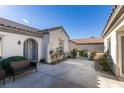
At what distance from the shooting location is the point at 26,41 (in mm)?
9352

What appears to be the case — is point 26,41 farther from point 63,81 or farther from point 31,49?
point 63,81

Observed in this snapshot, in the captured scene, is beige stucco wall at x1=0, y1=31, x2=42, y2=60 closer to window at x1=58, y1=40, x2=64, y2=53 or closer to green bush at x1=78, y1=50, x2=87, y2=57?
window at x1=58, y1=40, x2=64, y2=53

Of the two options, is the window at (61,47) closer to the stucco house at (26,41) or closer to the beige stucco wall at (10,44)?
the stucco house at (26,41)

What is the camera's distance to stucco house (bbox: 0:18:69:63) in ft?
21.3

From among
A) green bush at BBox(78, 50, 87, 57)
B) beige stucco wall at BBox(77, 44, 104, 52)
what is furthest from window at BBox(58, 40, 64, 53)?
beige stucco wall at BBox(77, 44, 104, 52)

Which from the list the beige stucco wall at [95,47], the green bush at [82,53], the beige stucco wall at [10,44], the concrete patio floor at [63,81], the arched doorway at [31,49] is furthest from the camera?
the beige stucco wall at [95,47]

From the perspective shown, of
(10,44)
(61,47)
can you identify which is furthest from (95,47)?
(10,44)

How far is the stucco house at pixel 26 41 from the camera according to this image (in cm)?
650

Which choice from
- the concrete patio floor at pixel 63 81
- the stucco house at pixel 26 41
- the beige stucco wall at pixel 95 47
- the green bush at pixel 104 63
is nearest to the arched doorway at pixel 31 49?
the stucco house at pixel 26 41

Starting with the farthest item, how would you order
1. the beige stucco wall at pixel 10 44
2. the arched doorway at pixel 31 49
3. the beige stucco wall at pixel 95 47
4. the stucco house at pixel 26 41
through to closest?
the beige stucco wall at pixel 95 47 → the arched doorway at pixel 31 49 → the stucco house at pixel 26 41 → the beige stucco wall at pixel 10 44

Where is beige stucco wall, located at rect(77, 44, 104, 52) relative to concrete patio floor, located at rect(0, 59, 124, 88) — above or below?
above

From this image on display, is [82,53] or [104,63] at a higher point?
[82,53]

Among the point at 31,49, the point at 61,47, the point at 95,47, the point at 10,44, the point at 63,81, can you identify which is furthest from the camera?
the point at 95,47
